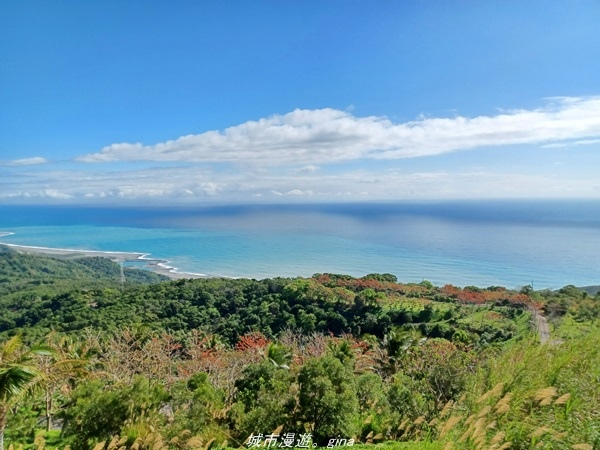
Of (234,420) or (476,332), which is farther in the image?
(476,332)

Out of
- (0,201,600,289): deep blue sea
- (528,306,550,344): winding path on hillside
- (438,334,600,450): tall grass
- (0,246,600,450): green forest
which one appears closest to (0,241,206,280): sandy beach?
(0,201,600,289): deep blue sea

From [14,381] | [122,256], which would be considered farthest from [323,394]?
[122,256]

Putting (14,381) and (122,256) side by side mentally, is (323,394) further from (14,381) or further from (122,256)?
(122,256)

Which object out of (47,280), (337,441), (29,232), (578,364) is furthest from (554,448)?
(29,232)

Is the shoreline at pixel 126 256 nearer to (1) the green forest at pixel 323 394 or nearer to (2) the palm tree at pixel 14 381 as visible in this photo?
(1) the green forest at pixel 323 394

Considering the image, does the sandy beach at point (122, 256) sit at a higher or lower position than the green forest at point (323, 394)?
lower

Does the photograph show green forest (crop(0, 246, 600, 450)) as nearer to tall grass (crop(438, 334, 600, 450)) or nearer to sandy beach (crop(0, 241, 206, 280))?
tall grass (crop(438, 334, 600, 450))

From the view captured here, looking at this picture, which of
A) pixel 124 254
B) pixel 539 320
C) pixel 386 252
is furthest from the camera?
pixel 124 254

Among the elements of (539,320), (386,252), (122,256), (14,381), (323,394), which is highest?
(14,381)

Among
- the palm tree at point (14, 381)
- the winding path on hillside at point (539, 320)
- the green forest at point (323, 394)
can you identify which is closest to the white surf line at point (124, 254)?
the winding path on hillside at point (539, 320)

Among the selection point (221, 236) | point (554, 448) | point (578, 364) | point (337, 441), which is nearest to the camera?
point (554, 448)

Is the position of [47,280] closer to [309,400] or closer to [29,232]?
[309,400]
